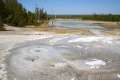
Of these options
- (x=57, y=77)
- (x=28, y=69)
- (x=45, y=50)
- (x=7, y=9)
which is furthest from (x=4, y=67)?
(x=7, y=9)

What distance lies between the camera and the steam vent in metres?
6.86

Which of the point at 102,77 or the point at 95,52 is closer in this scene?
the point at 102,77

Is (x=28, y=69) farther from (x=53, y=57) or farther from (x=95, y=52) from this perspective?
(x=95, y=52)

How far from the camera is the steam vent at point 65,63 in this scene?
686 centimetres

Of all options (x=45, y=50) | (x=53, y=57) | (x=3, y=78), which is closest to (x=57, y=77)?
(x=3, y=78)

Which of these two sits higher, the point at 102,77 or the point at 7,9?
the point at 7,9

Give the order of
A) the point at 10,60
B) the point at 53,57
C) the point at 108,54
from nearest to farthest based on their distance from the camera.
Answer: the point at 10,60
the point at 53,57
the point at 108,54

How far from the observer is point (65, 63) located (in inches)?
318

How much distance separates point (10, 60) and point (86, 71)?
9.00ft

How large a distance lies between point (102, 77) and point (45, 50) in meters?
3.84

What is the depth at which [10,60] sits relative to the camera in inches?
325

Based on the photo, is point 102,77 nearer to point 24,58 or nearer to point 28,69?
point 28,69

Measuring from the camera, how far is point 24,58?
8.60m

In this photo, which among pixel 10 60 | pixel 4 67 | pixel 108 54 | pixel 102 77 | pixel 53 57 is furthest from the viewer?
pixel 108 54
